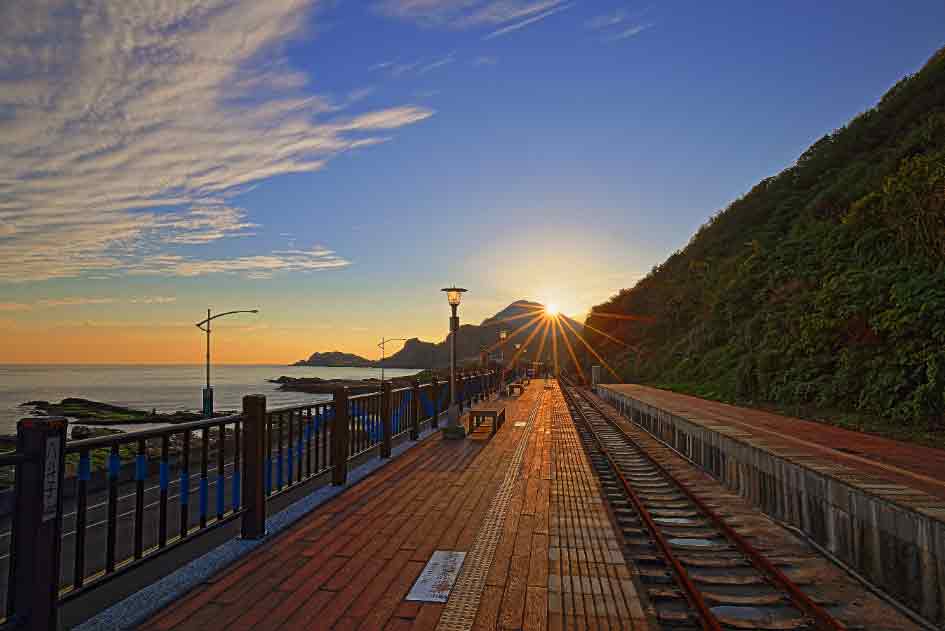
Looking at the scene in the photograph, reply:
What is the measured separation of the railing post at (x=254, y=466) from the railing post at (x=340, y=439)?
200 centimetres

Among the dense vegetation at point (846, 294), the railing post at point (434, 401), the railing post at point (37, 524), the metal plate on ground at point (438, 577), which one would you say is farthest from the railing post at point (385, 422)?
the dense vegetation at point (846, 294)

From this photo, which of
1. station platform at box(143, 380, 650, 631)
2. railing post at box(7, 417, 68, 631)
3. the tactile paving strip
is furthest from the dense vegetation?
railing post at box(7, 417, 68, 631)

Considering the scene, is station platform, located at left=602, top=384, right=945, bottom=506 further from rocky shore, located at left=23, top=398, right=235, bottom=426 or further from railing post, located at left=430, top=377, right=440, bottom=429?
rocky shore, located at left=23, top=398, right=235, bottom=426

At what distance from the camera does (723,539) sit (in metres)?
7.31

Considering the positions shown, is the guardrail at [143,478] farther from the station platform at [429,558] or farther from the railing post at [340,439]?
the station platform at [429,558]

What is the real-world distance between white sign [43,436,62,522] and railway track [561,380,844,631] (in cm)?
444

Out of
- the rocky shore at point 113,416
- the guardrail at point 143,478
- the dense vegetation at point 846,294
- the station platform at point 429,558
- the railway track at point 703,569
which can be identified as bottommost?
the rocky shore at point 113,416

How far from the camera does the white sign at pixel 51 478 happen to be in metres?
3.43

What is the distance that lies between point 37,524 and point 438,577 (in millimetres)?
2910

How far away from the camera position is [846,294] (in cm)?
1711

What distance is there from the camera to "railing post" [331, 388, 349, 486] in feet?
26.3

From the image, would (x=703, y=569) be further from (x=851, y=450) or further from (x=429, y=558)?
(x=851, y=450)

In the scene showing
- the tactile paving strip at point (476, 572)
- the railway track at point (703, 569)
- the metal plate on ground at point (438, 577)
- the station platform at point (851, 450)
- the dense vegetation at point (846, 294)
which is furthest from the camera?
the dense vegetation at point (846, 294)

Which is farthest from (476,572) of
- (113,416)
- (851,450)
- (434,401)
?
(113,416)
